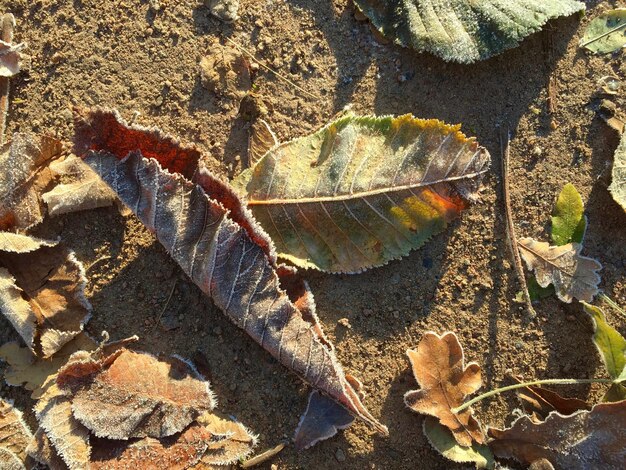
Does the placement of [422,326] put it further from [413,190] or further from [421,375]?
[413,190]

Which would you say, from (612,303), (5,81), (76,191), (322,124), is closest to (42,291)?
(76,191)

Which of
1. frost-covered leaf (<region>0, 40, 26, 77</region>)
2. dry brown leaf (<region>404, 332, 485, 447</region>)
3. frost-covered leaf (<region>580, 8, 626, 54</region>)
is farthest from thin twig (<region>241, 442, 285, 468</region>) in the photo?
frost-covered leaf (<region>580, 8, 626, 54</region>)

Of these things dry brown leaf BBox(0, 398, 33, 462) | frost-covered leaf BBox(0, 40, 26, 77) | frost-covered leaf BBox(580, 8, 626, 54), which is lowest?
dry brown leaf BBox(0, 398, 33, 462)

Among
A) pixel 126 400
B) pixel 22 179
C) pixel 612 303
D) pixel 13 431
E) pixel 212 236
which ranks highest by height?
pixel 612 303

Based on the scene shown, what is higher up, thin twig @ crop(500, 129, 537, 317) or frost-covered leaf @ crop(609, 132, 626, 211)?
frost-covered leaf @ crop(609, 132, 626, 211)

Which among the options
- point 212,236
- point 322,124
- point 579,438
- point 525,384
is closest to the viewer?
point 212,236

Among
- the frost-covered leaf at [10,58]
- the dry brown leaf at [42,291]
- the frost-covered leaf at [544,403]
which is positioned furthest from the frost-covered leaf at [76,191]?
the frost-covered leaf at [544,403]

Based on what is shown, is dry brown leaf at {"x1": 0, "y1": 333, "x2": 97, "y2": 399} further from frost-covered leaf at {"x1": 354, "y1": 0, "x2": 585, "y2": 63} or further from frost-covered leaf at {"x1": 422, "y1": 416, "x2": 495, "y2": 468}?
frost-covered leaf at {"x1": 354, "y1": 0, "x2": 585, "y2": 63}

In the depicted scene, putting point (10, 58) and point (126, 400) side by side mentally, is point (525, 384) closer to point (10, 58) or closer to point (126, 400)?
point (126, 400)
